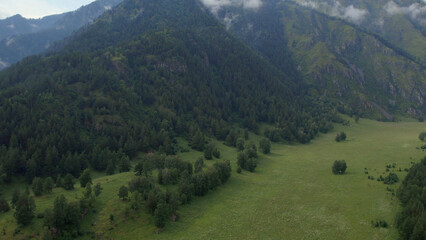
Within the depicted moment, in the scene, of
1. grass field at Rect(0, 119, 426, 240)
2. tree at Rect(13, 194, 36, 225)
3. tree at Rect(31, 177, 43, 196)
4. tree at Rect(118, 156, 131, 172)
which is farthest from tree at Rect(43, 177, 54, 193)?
tree at Rect(118, 156, 131, 172)

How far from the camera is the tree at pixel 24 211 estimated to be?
228 ft

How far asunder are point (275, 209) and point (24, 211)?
74.0 metres

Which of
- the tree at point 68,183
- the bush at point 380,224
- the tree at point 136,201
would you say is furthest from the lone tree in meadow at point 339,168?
the tree at point 68,183

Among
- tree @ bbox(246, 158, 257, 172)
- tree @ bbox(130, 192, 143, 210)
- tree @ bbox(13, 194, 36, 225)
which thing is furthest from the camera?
tree @ bbox(246, 158, 257, 172)

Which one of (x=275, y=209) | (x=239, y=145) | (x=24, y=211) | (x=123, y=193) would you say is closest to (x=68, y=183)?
(x=123, y=193)

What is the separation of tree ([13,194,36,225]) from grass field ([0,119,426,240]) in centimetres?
244

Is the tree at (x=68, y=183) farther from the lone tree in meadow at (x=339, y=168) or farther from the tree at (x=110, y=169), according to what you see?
the lone tree in meadow at (x=339, y=168)

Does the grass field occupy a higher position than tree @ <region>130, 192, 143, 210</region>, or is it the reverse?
tree @ <region>130, 192, 143, 210</region>

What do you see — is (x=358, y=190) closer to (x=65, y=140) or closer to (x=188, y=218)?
(x=188, y=218)

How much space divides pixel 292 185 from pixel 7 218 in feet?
330

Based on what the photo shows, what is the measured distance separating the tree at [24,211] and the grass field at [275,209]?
2442 millimetres

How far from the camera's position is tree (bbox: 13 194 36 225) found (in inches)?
2734

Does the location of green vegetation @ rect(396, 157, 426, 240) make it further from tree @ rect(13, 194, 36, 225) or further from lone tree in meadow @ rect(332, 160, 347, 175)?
tree @ rect(13, 194, 36, 225)

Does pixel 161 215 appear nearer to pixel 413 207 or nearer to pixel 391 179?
pixel 413 207
